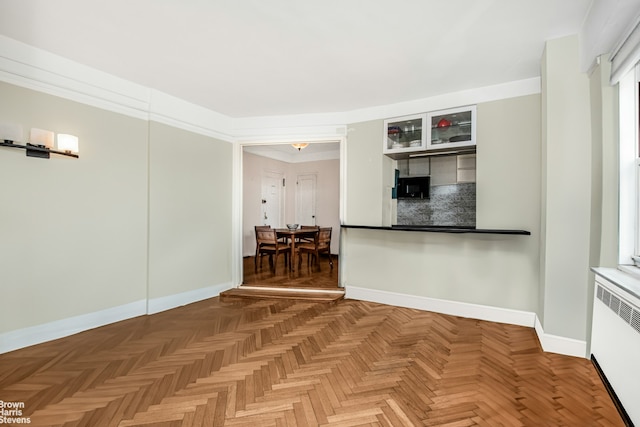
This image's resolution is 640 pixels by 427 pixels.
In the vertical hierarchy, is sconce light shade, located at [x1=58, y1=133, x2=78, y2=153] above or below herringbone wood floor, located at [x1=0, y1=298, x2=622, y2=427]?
above

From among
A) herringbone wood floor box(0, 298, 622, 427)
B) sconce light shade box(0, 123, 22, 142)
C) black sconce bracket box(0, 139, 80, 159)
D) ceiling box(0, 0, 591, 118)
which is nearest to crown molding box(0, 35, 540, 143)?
ceiling box(0, 0, 591, 118)

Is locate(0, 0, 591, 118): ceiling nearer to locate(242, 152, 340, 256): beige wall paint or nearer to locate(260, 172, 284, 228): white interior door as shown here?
locate(242, 152, 340, 256): beige wall paint

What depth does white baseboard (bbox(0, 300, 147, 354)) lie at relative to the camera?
2.52 meters

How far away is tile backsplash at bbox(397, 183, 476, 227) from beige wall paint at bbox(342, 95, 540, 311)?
54cm

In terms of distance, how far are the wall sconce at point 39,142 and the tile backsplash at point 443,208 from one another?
3914mm

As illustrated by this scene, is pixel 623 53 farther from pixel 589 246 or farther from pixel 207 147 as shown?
pixel 207 147

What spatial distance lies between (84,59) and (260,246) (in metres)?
3.76

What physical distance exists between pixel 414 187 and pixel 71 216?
4002mm

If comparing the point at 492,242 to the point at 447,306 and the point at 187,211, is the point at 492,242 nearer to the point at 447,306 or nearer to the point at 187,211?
the point at 447,306

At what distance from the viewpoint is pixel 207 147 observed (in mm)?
4191

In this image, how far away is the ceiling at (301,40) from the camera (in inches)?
81.6

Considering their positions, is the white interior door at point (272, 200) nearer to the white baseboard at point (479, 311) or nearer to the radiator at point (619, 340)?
the white baseboard at point (479, 311)

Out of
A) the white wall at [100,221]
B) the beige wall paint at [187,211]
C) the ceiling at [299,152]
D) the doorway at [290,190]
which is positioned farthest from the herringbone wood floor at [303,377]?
the ceiling at [299,152]

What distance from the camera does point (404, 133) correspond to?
152 inches
